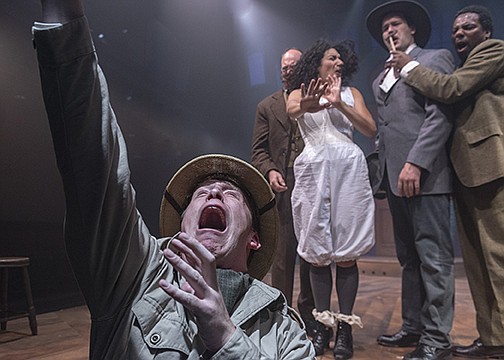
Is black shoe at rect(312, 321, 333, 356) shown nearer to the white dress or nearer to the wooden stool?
the white dress

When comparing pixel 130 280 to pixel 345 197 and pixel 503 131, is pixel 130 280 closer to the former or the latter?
pixel 345 197

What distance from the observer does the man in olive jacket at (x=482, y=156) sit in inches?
74.0

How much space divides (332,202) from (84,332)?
1.58 metres

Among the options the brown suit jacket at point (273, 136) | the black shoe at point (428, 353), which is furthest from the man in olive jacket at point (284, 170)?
the black shoe at point (428, 353)

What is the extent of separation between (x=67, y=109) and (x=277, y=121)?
188 centimetres

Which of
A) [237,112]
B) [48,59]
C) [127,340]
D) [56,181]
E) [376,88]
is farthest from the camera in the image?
[237,112]

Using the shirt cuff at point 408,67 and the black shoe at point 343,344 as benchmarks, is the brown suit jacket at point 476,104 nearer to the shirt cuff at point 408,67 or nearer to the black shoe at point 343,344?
the shirt cuff at point 408,67

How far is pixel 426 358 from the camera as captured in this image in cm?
178

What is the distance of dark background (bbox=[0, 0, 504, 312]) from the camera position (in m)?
2.93

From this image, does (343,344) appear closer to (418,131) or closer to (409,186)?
(409,186)

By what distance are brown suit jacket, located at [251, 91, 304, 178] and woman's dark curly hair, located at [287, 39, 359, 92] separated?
8.7 inches

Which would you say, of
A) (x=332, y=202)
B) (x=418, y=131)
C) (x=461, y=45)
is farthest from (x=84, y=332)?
(x=461, y=45)

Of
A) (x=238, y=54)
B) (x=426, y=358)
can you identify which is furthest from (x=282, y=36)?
(x=426, y=358)

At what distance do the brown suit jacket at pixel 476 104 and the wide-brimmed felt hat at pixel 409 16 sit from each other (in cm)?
36
